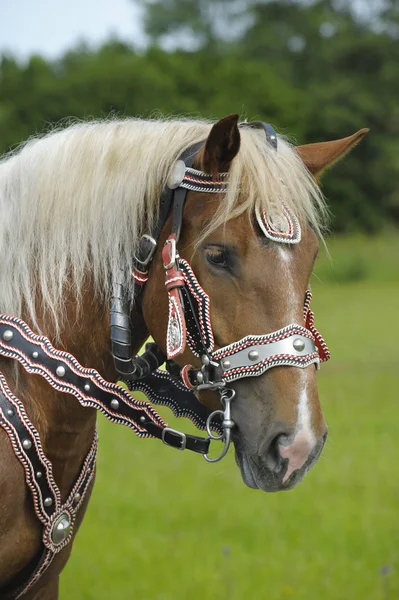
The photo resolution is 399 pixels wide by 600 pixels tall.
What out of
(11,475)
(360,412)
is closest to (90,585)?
(11,475)

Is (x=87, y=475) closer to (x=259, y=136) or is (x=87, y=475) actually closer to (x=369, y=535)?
(x=259, y=136)

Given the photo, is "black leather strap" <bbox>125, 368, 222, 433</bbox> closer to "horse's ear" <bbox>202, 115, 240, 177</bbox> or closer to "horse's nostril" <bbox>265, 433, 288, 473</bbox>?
"horse's nostril" <bbox>265, 433, 288, 473</bbox>

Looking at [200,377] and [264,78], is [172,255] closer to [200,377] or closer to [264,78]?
[200,377]

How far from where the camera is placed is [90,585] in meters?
4.79

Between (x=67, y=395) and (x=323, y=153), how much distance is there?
3.78ft

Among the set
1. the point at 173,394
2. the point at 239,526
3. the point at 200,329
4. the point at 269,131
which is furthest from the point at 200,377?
the point at 239,526

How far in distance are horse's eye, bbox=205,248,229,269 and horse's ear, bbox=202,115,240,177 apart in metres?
0.24

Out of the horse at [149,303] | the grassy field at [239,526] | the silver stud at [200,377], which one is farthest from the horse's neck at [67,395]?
the grassy field at [239,526]

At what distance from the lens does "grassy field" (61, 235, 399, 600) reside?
4809 mm

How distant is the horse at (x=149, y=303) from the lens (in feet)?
7.55

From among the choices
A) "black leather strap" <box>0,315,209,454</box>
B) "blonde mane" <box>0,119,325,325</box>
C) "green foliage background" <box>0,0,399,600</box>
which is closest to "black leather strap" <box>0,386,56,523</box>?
"black leather strap" <box>0,315,209,454</box>

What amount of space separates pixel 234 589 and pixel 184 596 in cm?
30

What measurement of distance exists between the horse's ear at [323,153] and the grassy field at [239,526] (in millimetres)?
409

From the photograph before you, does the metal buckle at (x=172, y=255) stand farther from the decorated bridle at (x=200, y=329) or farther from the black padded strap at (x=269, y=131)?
the black padded strap at (x=269, y=131)
